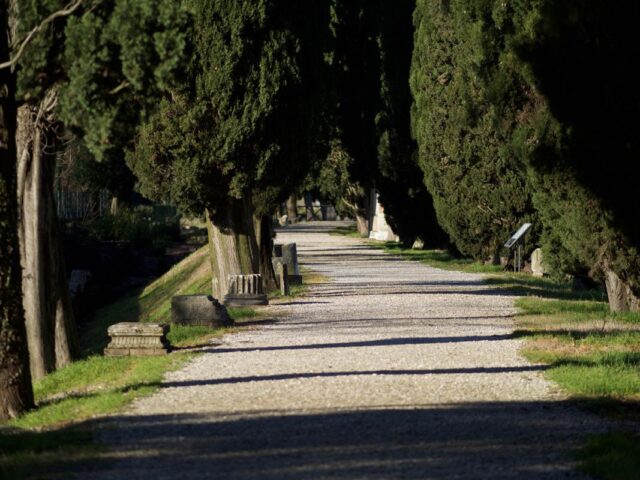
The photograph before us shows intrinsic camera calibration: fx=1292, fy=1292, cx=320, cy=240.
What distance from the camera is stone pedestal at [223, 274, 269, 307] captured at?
2088 centimetres

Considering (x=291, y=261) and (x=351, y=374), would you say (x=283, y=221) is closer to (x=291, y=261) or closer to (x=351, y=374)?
(x=291, y=261)

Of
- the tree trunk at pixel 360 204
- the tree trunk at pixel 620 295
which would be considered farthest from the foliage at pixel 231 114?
the tree trunk at pixel 360 204

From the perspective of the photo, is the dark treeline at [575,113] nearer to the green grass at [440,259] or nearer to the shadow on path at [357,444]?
the shadow on path at [357,444]

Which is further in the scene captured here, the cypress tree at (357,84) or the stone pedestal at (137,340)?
the cypress tree at (357,84)

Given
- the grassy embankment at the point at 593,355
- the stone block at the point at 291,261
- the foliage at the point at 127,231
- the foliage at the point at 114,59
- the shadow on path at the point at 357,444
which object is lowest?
the grassy embankment at the point at 593,355

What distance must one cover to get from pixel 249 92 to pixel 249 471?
1385 centimetres

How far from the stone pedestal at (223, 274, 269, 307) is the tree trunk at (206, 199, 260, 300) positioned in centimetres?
101

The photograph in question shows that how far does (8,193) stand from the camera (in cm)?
1061

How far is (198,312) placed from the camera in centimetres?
1719

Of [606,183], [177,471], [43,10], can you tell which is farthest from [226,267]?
[177,471]

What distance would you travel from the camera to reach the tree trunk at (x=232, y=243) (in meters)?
22.4

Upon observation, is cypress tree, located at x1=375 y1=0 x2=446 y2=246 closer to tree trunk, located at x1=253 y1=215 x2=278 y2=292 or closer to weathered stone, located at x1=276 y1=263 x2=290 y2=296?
tree trunk, located at x1=253 y1=215 x2=278 y2=292

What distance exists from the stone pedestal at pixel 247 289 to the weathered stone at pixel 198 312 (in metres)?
3.52

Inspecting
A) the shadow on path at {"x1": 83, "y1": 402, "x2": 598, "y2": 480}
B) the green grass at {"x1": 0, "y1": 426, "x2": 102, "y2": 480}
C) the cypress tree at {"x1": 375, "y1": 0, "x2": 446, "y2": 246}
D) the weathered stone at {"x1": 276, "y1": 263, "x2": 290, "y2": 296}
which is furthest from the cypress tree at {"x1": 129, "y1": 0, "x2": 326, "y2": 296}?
the cypress tree at {"x1": 375, "y1": 0, "x2": 446, "y2": 246}
